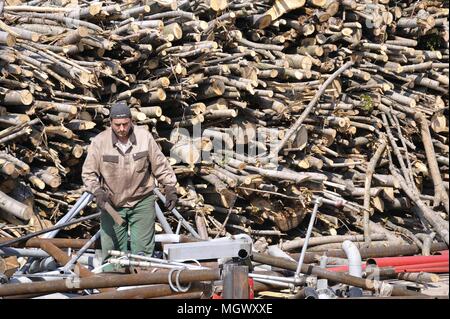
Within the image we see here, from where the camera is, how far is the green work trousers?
816cm

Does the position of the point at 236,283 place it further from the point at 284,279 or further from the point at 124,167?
the point at 124,167

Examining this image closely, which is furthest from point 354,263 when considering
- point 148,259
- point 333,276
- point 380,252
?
point 380,252

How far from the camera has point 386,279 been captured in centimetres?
809

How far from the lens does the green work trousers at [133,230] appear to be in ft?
26.8

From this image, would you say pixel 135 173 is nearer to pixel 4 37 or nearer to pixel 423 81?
pixel 4 37

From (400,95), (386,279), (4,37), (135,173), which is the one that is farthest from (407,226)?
(4,37)

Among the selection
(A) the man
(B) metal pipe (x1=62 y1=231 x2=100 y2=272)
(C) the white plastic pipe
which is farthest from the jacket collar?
(C) the white plastic pipe

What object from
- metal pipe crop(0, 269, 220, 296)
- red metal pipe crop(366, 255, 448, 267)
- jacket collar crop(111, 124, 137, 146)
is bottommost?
red metal pipe crop(366, 255, 448, 267)

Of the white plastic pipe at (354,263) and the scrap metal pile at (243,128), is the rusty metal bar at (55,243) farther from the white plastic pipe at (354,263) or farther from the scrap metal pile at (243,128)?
the white plastic pipe at (354,263)

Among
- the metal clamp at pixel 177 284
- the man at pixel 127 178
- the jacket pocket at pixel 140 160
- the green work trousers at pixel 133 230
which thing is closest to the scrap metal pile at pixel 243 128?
the metal clamp at pixel 177 284

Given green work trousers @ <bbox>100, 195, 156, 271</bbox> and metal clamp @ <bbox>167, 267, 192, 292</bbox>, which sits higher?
green work trousers @ <bbox>100, 195, 156, 271</bbox>

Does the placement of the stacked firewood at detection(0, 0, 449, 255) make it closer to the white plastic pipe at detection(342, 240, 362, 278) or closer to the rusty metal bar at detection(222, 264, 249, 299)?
the white plastic pipe at detection(342, 240, 362, 278)

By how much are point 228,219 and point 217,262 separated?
291 cm

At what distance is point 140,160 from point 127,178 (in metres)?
0.19
